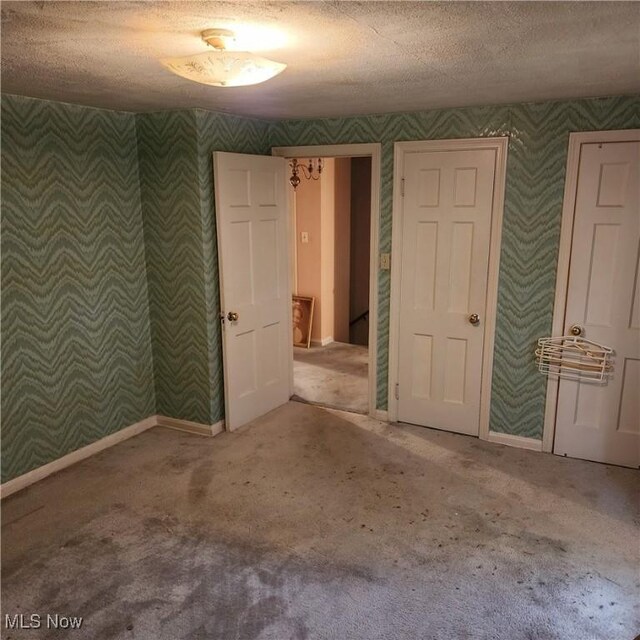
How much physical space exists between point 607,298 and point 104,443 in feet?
11.3

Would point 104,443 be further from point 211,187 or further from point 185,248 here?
point 211,187

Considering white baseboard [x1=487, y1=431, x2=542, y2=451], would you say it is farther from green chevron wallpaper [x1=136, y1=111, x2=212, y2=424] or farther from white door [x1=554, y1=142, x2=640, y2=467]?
green chevron wallpaper [x1=136, y1=111, x2=212, y2=424]

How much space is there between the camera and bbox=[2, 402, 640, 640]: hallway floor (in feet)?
7.41

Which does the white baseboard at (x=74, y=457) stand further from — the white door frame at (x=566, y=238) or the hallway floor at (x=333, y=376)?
the white door frame at (x=566, y=238)

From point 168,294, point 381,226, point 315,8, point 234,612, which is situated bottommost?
point 234,612

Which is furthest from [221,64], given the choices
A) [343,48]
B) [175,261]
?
[175,261]

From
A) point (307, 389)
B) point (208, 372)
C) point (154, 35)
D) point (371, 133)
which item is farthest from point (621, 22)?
point (307, 389)

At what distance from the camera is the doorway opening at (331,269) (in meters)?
6.04

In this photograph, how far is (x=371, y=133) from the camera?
3861mm

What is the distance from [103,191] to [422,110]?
2179mm

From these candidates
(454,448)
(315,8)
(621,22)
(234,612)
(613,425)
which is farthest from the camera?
(454,448)

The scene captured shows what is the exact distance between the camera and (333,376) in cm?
531

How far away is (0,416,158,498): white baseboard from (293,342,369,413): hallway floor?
135 centimetres

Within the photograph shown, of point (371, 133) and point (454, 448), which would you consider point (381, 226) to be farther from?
point (454, 448)
